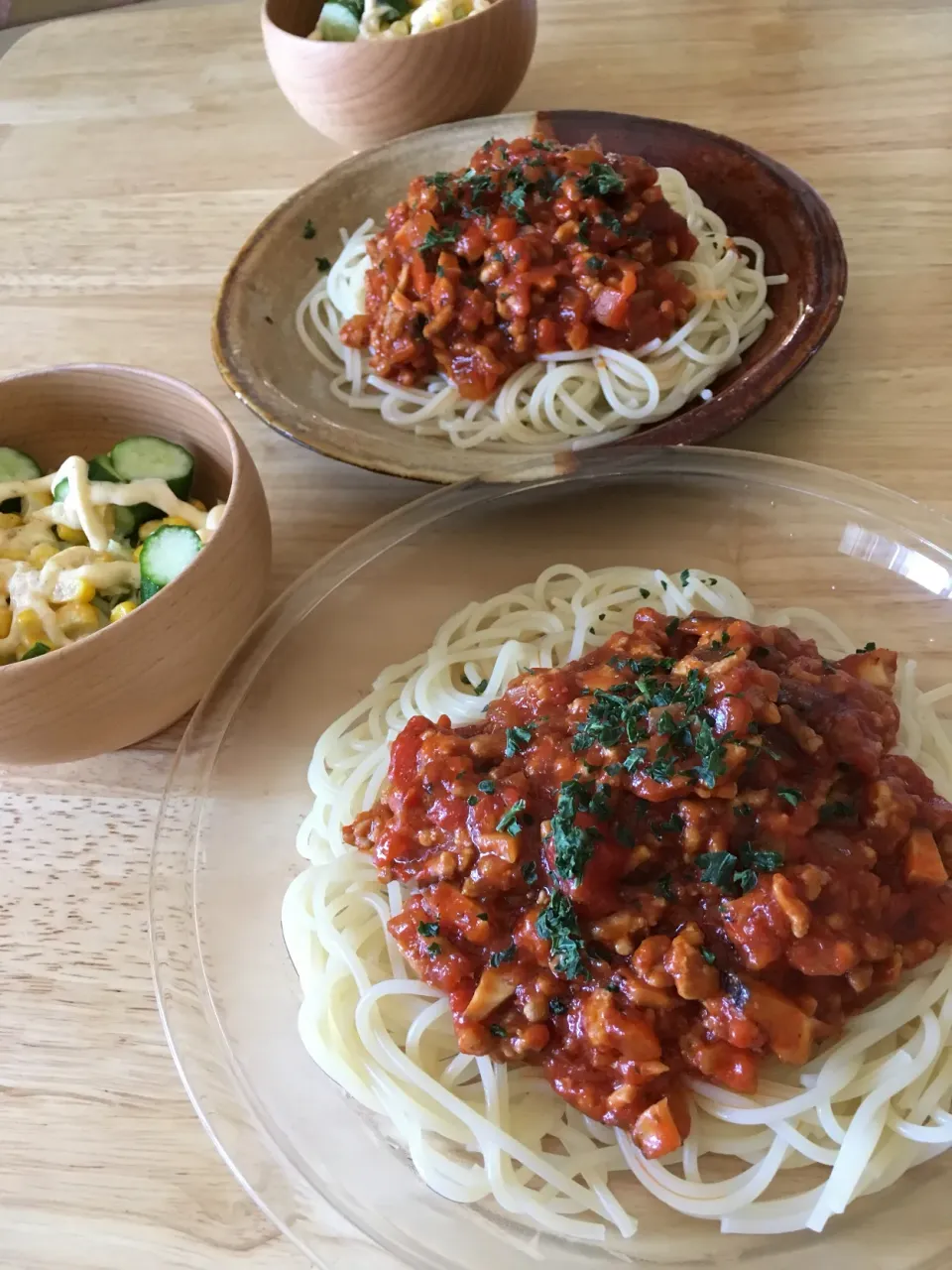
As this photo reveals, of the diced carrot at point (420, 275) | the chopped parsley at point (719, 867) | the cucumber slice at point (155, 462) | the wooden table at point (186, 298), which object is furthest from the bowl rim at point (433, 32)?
the chopped parsley at point (719, 867)

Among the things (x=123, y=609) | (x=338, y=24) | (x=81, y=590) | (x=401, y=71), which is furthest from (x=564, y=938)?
(x=338, y=24)

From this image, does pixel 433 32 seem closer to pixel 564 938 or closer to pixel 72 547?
pixel 72 547

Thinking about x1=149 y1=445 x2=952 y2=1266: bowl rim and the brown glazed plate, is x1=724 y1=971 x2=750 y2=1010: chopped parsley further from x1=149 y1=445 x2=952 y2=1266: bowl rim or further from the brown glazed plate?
the brown glazed plate

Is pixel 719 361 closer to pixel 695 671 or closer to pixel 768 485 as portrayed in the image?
pixel 768 485

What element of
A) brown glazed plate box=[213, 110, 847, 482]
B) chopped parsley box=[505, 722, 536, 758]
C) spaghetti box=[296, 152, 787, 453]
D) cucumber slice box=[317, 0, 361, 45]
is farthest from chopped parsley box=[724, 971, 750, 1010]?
cucumber slice box=[317, 0, 361, 45]

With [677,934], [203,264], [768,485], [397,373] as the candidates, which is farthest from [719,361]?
[203,264]

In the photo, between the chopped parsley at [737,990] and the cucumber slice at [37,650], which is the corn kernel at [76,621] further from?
the chopped parsley at [737,990]
